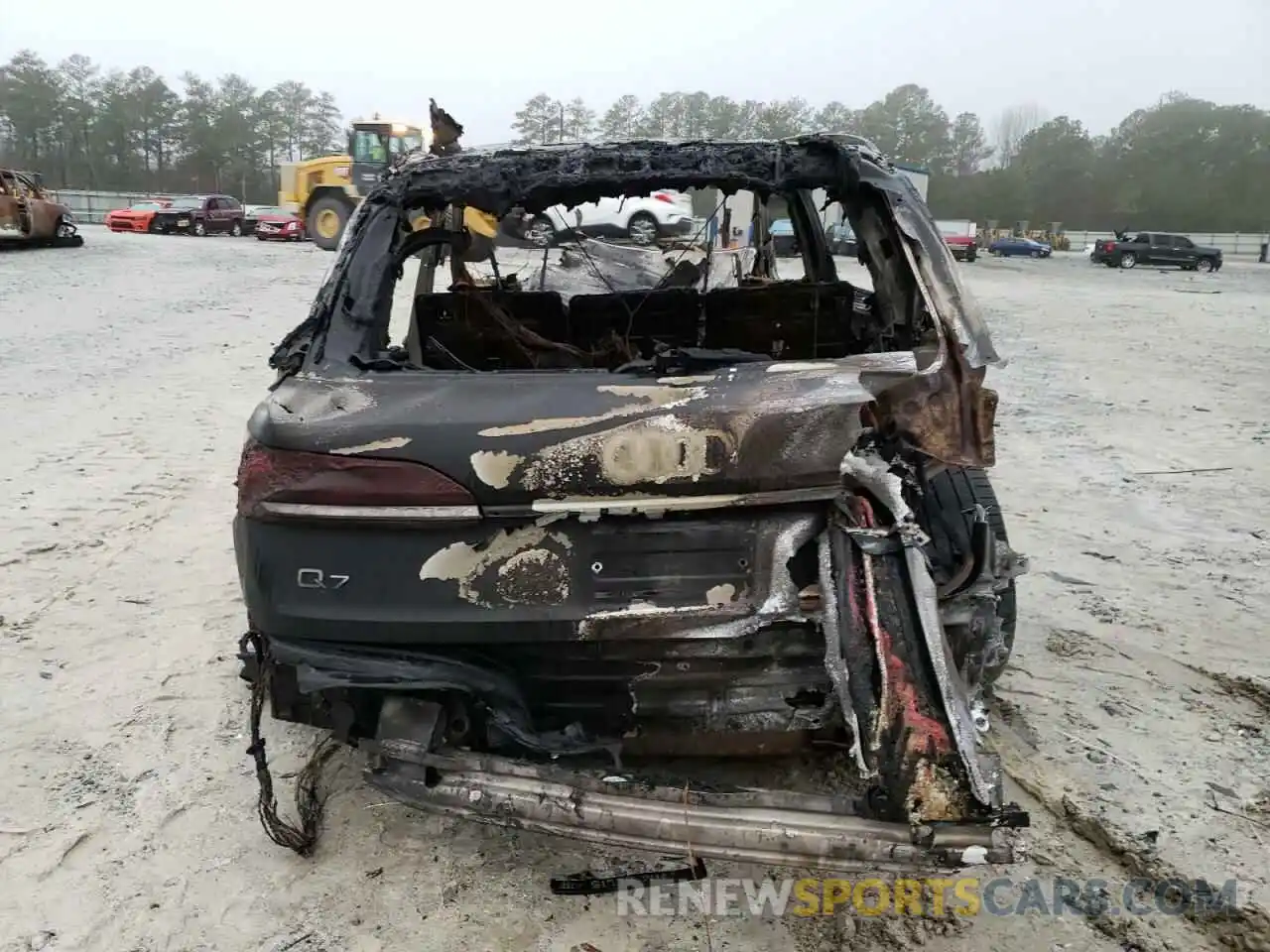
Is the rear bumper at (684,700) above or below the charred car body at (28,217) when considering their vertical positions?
below

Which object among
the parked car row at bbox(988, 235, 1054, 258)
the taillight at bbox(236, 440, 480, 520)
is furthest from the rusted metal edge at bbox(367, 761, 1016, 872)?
the parked car row at bbox(988, 235, 1054, 258)

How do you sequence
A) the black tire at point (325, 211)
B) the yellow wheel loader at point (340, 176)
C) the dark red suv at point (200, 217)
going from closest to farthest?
the yellow wheel loader at point (340, 176), the black tire at point (325, 211), the dark red suv at point (200, 217)

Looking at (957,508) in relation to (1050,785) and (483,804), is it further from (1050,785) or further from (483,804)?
(483,804)

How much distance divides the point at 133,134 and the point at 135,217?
35632 millimetres

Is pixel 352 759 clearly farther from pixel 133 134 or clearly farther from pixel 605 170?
pixel 133 134

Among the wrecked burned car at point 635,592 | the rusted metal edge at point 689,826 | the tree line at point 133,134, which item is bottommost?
the rusted metal edge at point 689,826

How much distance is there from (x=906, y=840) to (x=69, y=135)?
70860 mm

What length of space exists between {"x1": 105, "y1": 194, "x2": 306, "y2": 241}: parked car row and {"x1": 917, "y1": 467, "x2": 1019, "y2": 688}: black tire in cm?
3031

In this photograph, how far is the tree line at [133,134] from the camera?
5738cm

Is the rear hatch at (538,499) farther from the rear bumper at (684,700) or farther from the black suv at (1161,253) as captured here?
the black suv at (1161,253)

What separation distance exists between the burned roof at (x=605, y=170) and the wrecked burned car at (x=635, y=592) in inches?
32.3

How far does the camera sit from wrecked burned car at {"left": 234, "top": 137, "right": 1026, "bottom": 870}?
1.95 m

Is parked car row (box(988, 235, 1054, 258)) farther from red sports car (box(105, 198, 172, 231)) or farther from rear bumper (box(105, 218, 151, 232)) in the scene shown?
rear bumper (box(105, 218, 151, 232))

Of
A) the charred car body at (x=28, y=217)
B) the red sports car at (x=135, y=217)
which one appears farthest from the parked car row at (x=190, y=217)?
the charred car body at (x=28, y=217)
